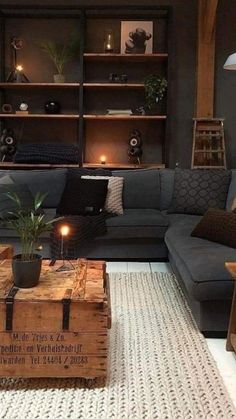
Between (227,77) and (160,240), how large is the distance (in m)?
2.50

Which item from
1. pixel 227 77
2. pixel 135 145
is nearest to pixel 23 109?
pixel 135 145

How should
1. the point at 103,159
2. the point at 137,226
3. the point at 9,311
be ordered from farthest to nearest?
the point at 103,159
the point at 137,226
the point at 9,311

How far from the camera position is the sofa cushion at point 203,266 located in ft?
7.88

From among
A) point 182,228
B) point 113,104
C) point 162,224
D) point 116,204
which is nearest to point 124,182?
point 116,204

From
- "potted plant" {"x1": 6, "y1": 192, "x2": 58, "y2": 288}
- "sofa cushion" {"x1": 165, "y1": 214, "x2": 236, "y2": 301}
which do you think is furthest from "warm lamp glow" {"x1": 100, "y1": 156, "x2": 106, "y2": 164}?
"potted plant" {"x1": 6, "y1": 192, "x2": 58, "y2": 288}

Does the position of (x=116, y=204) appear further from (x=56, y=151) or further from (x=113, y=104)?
(x=113, y=104)

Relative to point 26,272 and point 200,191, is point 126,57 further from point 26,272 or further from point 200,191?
point 26,272

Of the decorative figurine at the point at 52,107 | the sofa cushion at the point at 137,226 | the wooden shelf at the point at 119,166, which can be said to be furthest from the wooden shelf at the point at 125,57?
the sofa cushion at the point at 137,226

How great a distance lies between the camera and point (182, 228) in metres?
3.67

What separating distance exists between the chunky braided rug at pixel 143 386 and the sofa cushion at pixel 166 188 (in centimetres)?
192

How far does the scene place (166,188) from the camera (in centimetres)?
458

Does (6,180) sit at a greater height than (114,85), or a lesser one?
lesser

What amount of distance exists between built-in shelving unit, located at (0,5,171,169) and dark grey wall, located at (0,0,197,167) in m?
0.13

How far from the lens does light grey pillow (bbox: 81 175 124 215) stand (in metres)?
4.25
